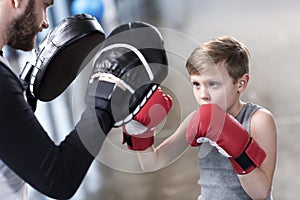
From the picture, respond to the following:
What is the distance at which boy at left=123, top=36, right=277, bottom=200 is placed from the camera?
132 centimetres

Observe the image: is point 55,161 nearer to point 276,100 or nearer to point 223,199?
point 223,199

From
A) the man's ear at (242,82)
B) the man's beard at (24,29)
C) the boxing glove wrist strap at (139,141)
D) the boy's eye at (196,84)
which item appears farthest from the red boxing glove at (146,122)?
the man's beard at (24,29)

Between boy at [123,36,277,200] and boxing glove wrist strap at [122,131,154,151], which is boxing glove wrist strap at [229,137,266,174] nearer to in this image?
boy at [123,36,277,200]

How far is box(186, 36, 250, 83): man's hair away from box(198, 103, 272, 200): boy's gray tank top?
11 centimetres

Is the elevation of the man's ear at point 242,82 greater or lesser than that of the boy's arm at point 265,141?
greater

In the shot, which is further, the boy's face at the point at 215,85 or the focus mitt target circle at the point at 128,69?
the boy's face at the point at 215,85

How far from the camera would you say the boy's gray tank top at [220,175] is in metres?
1.42

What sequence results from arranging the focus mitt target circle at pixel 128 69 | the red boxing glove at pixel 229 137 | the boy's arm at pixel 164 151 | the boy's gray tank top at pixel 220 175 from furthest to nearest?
1. the boy's arm at pixel 164 151
2. the boy's gray tank top at pixel 220 175
3. the red boxing glove at pixel 229 137
4. the focus mitt target circle at pixel 128 69

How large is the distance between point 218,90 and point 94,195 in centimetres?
157

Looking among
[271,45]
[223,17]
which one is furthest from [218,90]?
[223,17]

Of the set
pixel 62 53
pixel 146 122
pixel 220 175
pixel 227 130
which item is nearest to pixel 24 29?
pixel 62 53

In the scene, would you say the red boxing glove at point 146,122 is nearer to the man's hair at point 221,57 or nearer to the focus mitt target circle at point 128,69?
the man's hair at point 221,57

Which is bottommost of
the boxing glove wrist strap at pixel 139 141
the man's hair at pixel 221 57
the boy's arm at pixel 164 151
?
the boy's arm at pixel 164 151

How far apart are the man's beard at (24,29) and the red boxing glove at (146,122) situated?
1.25ft
